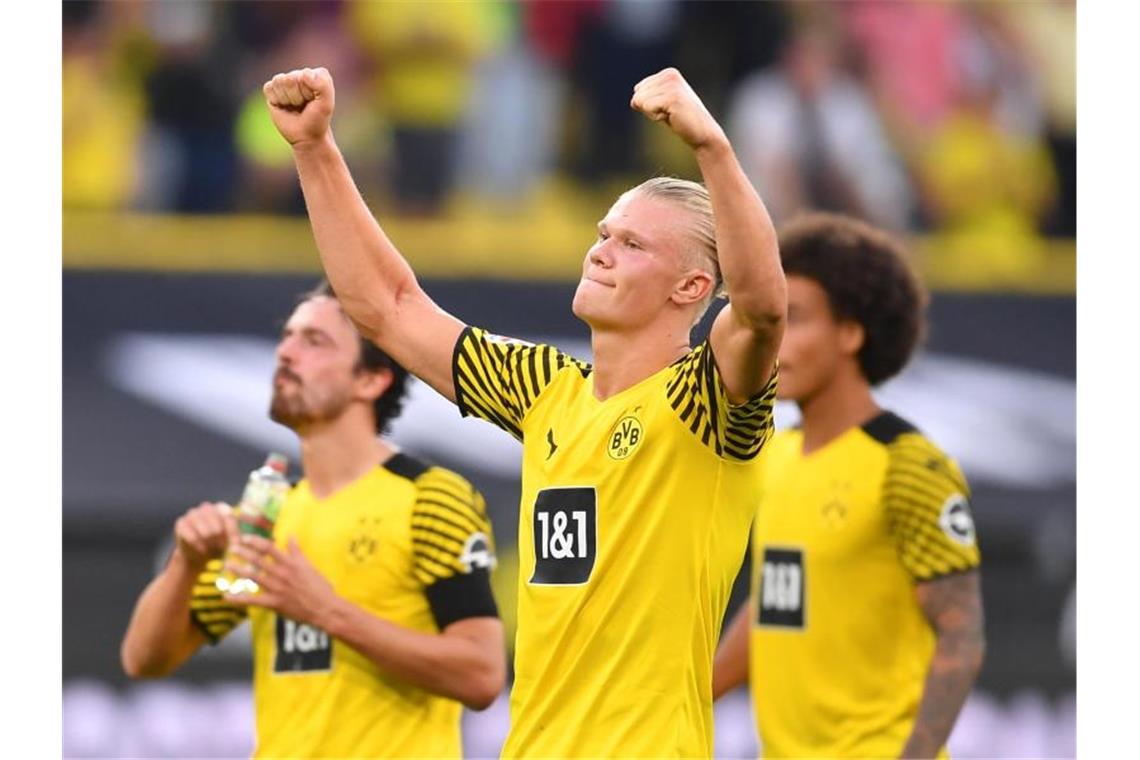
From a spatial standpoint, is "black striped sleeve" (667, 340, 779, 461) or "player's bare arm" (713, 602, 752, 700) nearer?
"black striped sleeve" (667, 340, 779, 461)

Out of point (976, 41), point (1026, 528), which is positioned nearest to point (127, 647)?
point (1026, 528)

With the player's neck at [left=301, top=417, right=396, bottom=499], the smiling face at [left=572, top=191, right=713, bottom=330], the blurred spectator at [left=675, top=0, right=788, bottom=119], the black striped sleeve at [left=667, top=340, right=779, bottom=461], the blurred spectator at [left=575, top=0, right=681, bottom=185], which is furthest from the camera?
the blurred spectator at [left=675, top=0, right=788, bottom=119]

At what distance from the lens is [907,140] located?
46.2 feet

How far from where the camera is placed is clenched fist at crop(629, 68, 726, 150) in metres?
4.20

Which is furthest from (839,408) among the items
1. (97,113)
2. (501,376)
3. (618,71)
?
(97,113)

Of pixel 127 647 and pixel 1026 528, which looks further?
pixel 1026 528

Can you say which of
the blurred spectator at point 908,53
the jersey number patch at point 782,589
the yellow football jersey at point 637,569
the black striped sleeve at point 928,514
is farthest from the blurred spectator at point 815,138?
the yellow football jersey at point 637,569

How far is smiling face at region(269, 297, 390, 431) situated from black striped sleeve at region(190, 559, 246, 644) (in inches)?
22.9

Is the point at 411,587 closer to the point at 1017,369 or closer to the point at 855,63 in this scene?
the point at 1017,369

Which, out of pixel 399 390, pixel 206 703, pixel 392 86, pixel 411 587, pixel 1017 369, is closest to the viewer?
pixel 411 587

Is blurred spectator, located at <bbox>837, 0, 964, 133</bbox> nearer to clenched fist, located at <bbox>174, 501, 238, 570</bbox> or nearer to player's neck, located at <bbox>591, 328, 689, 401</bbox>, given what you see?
clenched fist, located at <bbox>174, 501, 238, 570</bbox>

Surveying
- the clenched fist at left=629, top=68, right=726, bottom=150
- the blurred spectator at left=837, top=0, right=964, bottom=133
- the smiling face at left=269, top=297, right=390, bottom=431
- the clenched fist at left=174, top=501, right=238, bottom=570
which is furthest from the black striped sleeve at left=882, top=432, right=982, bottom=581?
the blurred spectator at left=837, top=0, right=964, bottom=133

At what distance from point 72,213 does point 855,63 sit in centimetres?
584

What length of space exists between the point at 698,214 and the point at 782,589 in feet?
7.20
